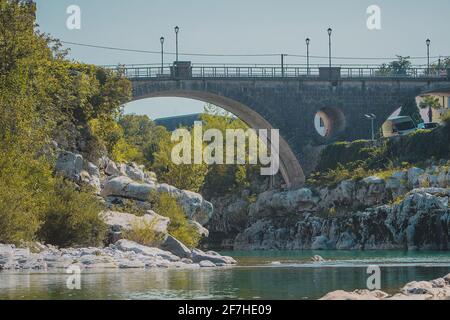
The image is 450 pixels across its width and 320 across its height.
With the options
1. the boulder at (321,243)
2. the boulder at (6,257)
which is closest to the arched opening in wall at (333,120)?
the boulder at (321,243)

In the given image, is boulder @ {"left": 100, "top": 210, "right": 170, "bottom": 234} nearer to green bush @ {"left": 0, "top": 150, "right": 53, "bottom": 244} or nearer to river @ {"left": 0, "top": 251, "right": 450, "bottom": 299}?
green bush @ {"left": 0, "top": 150, "right": 53, "bottom": 244}

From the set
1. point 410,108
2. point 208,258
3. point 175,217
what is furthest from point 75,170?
point 410,108

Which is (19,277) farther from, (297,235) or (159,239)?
(297,235)

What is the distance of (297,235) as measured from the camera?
85750 millimetres

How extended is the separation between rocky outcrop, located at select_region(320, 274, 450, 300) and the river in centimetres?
174

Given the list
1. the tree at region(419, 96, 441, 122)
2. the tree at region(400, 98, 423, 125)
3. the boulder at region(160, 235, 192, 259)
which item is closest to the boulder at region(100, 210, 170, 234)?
the boulder at region(160, 235, 192, 259)

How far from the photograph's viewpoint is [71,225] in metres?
47.9

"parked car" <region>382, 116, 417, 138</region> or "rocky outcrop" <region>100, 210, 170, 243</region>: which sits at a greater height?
"parked car" <region>382, 116, 417, 138</region>

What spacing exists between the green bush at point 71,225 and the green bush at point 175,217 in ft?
19.0

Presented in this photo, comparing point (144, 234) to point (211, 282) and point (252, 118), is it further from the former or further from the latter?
point (252, 118)

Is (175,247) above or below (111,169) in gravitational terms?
below

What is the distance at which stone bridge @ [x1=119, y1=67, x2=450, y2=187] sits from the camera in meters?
85.6

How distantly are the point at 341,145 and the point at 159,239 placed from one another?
41985 mm

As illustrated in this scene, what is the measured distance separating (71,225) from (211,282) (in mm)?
12925
